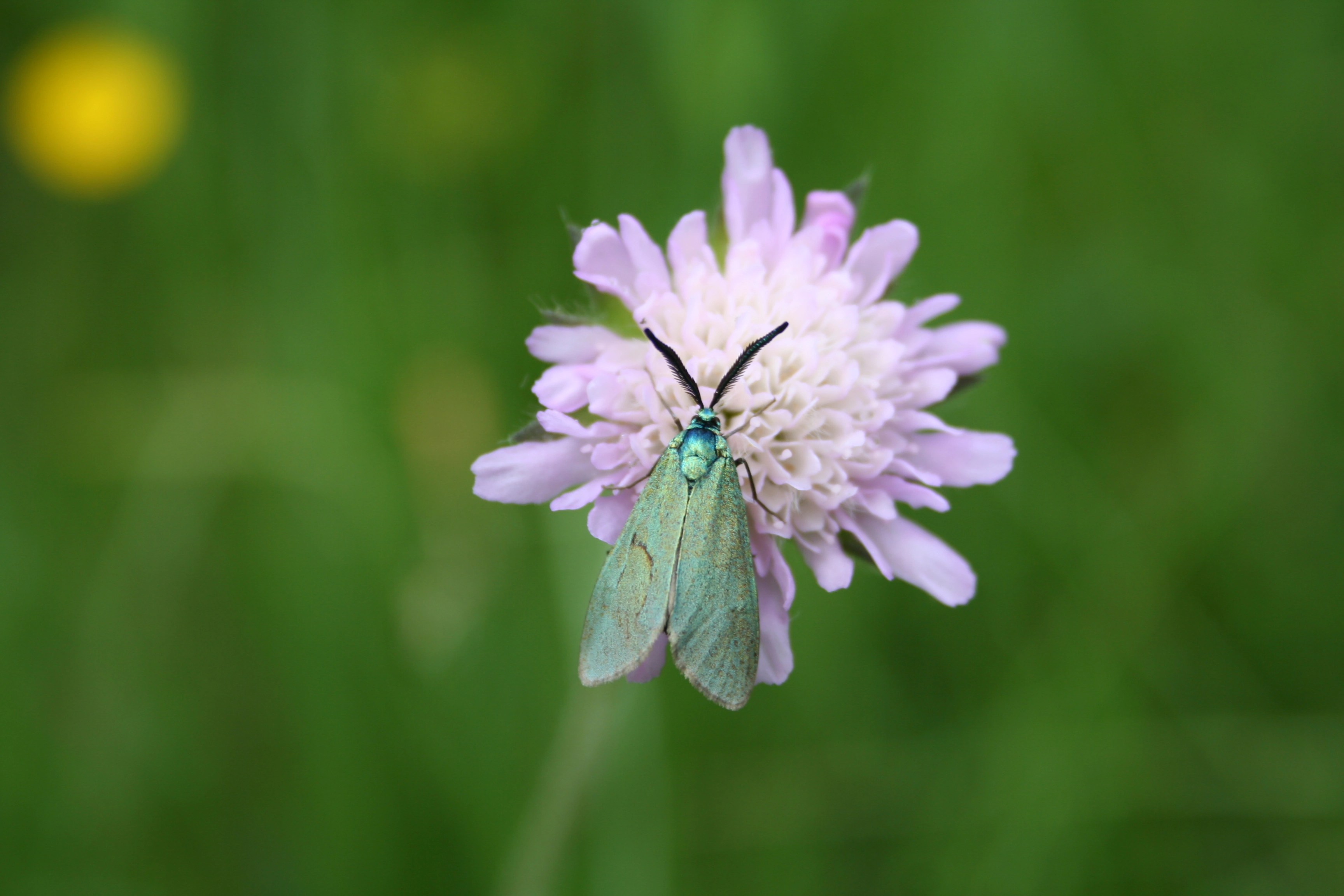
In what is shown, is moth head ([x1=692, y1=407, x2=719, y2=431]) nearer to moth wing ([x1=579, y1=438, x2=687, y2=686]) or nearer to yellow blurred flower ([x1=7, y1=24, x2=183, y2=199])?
moth wing ([x1=579, y1=438, x2=687, y2=686])

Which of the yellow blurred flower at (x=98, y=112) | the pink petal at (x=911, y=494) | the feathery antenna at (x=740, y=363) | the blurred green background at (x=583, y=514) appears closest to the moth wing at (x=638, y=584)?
the feathery antenna at (x=740, y=363)

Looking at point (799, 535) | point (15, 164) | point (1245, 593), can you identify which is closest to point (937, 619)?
point (1245, 593)

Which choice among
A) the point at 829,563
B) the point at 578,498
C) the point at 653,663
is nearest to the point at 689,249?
the point at 578,498

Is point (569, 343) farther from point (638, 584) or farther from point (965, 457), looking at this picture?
point (965, 457)

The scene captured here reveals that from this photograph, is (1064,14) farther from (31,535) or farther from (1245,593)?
(31,535)

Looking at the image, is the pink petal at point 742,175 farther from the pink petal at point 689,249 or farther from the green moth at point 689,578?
the green moth at point 689,578

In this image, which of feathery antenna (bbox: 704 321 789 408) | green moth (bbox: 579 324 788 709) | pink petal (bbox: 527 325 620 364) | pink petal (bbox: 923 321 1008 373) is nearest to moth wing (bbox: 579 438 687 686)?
green moth (bbox: 579 324 788 709)
